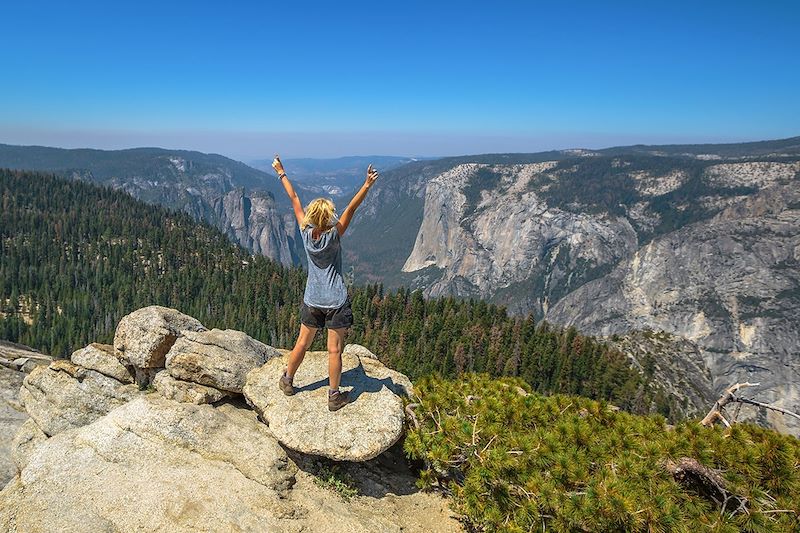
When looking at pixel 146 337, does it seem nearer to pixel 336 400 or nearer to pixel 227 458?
pixel 227 458

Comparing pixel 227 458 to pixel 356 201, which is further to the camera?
pixel 227 458

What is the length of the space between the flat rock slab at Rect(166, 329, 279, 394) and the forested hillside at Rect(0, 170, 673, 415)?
61.6 m

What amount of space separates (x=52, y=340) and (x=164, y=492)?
13676cm

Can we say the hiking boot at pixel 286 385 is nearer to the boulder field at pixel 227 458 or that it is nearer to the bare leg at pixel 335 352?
the boulder field at pixel 227 458

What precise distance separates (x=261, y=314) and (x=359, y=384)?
125 metres

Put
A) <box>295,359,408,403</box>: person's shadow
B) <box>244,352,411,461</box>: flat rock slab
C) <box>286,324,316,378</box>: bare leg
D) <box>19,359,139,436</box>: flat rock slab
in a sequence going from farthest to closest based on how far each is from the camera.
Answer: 1. <box>19,359,139,436</box>: flat rock slab
2. <box>295,359,408,403</box>: person's shadow
3. <box>286,324,316,378</box>: bare leg
4. <box>244,352,411,461</box>: flat rock slab

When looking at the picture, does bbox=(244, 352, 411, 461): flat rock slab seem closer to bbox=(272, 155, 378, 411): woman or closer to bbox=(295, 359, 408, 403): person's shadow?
bbox=(295, 359, 408, 403): person's shadow

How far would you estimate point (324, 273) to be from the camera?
1080 centimetres

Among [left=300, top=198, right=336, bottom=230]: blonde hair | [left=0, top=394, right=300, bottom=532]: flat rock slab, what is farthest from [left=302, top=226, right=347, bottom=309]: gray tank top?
[left=0, top=394, right=300, bottom=532]: flat rock slab

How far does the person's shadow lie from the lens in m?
12.7

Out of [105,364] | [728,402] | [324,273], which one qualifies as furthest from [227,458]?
[728,402]

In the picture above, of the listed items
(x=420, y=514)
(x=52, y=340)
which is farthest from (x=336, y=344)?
(x=52, y=340)

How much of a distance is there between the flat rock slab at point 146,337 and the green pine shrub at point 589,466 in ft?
35.5

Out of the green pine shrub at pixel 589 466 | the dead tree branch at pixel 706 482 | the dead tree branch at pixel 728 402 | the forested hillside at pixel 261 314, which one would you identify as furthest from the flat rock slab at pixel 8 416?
the forested hillside at pixel 261 314
